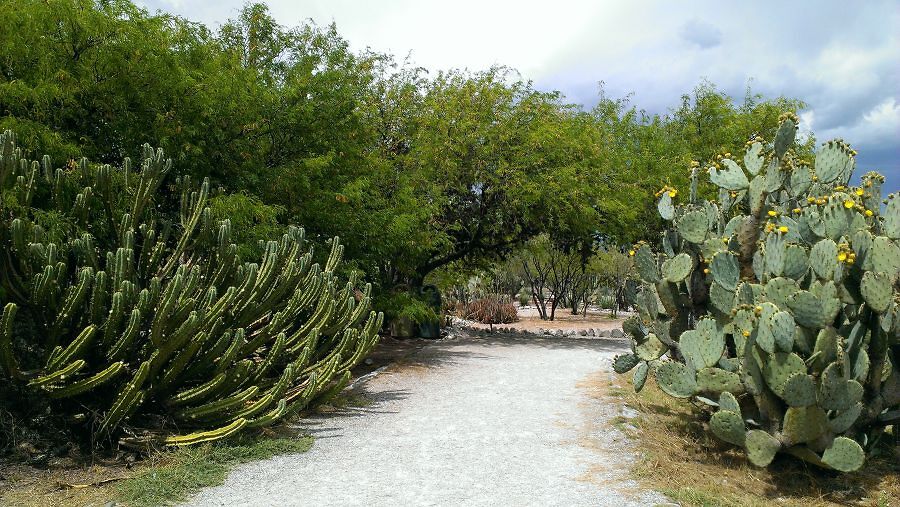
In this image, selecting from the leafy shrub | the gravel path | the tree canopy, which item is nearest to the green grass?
the gravel path

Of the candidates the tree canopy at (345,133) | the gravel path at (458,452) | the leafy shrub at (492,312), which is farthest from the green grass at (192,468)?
the leafy shrub at (492,312)

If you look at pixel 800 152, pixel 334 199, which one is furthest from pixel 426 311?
pixel 800 152

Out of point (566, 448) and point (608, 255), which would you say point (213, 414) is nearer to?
point (566, 448)

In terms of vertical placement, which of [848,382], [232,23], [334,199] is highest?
[232,23]

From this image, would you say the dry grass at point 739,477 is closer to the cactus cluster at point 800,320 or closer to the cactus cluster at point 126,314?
the cactus cluster at point 800,320

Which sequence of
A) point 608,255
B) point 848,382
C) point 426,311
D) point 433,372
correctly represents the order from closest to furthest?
1. point 848,382
2. point 433,372
3. point 426,311
4. point 608,255

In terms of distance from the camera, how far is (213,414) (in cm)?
631

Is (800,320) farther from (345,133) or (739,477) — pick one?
(345,133)

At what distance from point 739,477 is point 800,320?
1507mm

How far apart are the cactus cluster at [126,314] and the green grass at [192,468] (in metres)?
0.20

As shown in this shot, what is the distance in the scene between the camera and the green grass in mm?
5012

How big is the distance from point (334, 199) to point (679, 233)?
579cm

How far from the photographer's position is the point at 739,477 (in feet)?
18.3

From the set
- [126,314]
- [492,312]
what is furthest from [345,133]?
[492,312]
